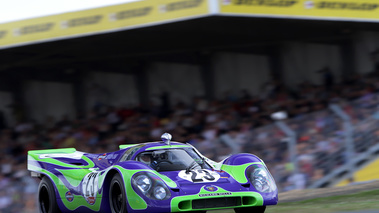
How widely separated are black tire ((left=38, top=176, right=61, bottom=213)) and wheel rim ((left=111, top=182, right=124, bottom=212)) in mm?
1527

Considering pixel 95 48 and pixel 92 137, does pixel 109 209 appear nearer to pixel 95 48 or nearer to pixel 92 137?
pixel 92 137

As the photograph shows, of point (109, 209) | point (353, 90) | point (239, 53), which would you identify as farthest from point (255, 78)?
point (109, 209)

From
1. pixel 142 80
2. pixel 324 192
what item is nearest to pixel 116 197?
pixel 324 192

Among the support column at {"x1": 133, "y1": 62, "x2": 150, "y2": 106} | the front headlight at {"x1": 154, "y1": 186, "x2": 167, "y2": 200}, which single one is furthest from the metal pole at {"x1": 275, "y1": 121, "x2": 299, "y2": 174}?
the support column at {"x1": 133, "y1": 62, "x2": 150, "y2": 106}

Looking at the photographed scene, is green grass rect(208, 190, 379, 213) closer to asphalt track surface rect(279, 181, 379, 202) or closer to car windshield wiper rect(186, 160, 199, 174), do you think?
asphalt track surface rect(279, 181, 379, 202)

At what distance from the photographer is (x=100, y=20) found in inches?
563

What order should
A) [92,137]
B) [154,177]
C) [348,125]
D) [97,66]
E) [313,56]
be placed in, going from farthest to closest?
[97,66] → [313,56] → [92,137] → [348,125] → [154,177]

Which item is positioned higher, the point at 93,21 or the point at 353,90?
the point at 93,21

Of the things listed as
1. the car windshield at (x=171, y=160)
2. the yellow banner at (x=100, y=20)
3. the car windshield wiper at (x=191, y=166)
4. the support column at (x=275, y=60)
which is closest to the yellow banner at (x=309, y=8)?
the yellow banner at (x=100, y=20)

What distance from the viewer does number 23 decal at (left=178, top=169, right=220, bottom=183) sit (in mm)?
6414

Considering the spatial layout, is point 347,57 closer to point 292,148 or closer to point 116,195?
point 292,148

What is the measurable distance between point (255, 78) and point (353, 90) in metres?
4.29

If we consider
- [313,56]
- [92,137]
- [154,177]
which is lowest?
[92,137]

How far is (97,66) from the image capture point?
19.5m
